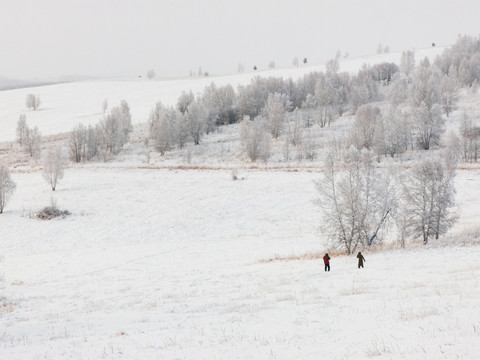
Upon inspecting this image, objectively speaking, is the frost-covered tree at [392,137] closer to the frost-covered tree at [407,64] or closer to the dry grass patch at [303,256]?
the dry grass patch at [303,256]

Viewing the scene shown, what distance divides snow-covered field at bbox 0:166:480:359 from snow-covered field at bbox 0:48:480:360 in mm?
87

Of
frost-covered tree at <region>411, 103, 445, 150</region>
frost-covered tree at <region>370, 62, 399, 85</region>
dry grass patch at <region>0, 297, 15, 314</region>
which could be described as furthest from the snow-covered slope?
dry grass patch at <region>0, 297, 15, 314</region>

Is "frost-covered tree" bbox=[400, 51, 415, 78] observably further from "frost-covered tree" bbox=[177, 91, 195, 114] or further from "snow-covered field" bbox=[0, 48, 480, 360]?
"snow-covered field" bbox=[0, 48, 480, 360]

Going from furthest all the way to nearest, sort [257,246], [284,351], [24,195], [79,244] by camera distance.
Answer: [24,195] → [79,244] → [257,246] → [284,351]

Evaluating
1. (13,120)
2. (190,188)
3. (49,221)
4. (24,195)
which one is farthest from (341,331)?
(13,120)

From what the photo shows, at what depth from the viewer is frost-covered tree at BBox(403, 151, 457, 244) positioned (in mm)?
28688

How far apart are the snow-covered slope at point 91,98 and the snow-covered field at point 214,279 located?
60.3 metres

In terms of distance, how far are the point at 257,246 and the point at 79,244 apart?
16118 millimetres

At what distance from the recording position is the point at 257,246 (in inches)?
1297

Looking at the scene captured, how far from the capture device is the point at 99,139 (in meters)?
85.9

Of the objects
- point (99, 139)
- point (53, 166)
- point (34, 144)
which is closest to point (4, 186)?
point (53, 166)

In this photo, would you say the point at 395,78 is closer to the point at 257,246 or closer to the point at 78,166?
the point at 78,166

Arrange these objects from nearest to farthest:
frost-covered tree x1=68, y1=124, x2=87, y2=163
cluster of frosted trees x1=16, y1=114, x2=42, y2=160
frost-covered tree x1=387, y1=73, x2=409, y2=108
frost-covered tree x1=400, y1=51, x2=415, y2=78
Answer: frost-covered tree x1=68, y1=124, x2=87, y2=163, cluster of frosted trees x1=16, y1=114, x2=42, y2=160, frost-covered tree x1=387, y1=73, x2=409, y2=108, frost-covered tree x1=400, y1=51, x2=415, y2=78

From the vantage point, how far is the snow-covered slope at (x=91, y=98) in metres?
115
